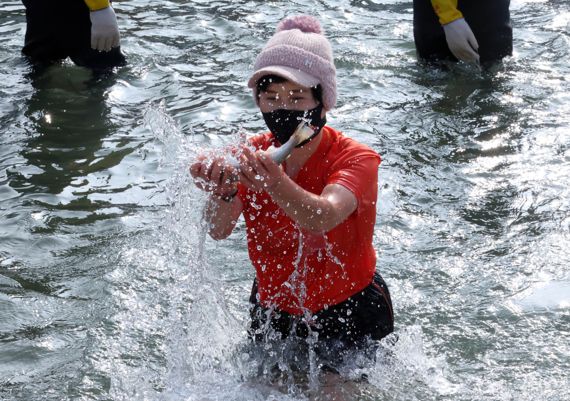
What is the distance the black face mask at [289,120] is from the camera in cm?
354

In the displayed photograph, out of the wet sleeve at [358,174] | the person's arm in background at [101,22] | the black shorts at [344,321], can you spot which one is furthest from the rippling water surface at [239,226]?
the wet sleeve at [358,174]

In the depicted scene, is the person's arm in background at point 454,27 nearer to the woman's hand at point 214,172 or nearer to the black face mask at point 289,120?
the black face mask at point 289,120

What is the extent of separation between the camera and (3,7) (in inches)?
394

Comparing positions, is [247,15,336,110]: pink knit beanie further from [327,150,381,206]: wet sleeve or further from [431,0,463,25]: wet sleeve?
[431,0,463,25]: wet sleeve

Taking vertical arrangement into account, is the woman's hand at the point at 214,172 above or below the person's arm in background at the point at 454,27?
above

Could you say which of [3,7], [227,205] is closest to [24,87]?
[3,7]

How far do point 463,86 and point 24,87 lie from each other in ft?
11.4

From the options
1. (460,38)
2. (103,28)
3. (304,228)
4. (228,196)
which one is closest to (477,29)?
(460,38)

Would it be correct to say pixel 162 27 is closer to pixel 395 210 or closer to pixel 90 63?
pixel 90 63

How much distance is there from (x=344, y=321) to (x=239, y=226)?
1.88 meters

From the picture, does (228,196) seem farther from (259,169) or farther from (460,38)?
(460,38)

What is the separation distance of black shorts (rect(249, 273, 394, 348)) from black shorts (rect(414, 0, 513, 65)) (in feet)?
14.7

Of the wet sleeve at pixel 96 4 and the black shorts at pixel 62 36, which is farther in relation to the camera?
the black shorts at pixel 62 36

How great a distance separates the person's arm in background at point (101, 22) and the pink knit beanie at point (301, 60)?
4.20 metres
